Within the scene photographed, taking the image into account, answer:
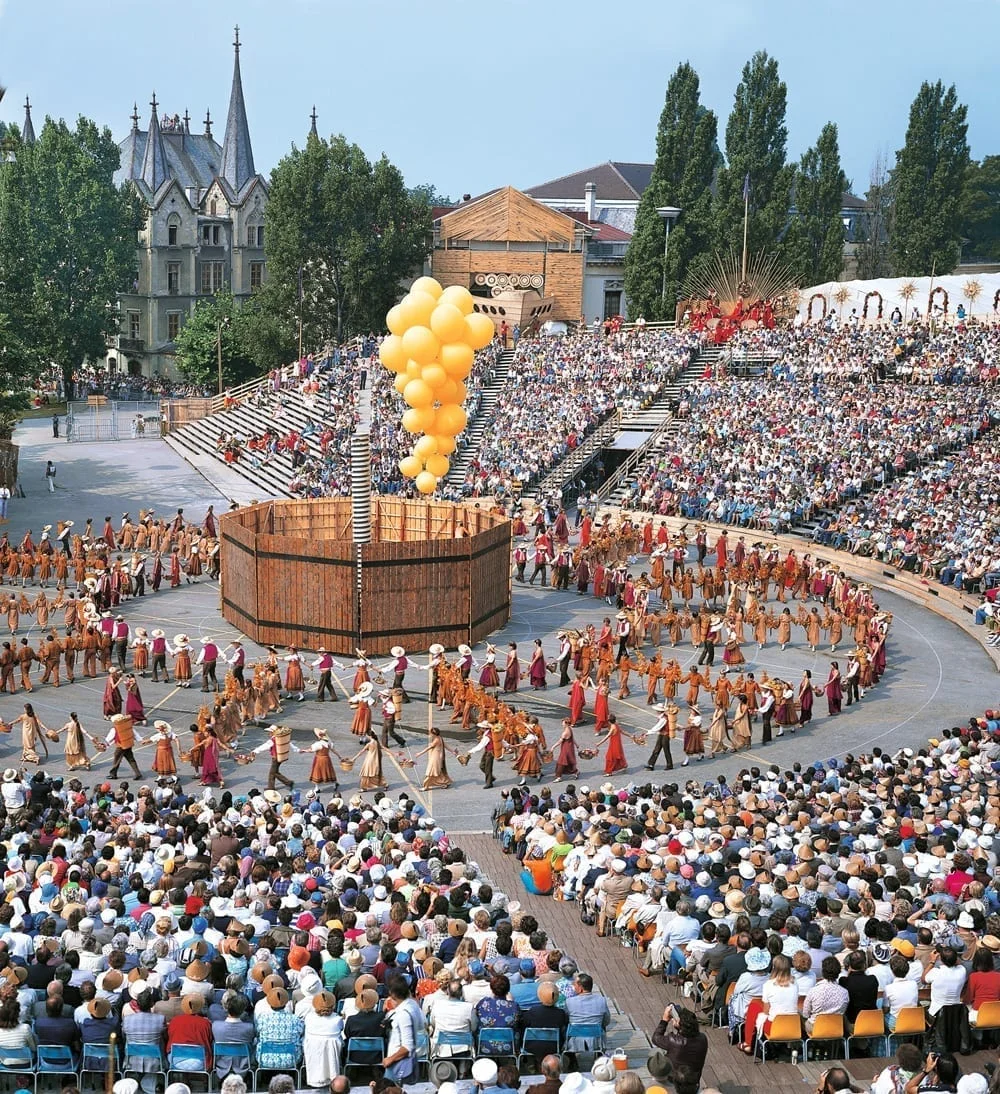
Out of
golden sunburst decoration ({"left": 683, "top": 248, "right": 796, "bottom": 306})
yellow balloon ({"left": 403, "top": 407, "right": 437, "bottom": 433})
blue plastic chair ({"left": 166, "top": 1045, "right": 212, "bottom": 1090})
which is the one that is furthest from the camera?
golden sunburst decoration ({"left": 683, "top": 248, "right": 796, "bottom": 306})

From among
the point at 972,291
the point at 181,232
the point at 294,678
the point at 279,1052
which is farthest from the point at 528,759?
the point at 181,232

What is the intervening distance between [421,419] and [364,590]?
157 inches

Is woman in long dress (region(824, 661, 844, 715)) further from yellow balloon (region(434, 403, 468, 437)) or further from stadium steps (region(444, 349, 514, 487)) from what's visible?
stadium steps (region(444, 349, 514, 487))

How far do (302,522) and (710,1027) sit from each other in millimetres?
23308

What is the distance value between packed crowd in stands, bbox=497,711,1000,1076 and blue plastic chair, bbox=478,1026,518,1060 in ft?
8.18

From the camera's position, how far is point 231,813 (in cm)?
1809

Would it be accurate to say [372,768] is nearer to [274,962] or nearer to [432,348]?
[274,962]

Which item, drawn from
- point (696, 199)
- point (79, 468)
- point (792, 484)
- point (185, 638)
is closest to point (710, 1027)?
point (185, 638)

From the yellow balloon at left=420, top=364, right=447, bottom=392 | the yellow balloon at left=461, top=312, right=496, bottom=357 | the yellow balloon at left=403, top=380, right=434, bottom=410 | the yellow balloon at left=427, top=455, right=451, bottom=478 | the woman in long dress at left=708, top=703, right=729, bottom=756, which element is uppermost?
the yellow balloon at left=461, top=312, right=496, bottom=357

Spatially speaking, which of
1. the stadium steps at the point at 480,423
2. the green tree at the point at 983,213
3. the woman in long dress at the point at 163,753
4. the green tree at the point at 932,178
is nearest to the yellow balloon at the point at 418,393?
the woman in long dress at the point at 163,753

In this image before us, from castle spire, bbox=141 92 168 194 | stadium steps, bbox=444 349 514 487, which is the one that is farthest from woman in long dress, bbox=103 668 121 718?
castle spire, bbox=141 92 168 194

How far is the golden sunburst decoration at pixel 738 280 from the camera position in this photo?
2436 inches

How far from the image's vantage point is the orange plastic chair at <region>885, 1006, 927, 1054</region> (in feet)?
43.2

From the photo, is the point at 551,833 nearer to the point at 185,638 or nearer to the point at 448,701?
the point at 448,701
